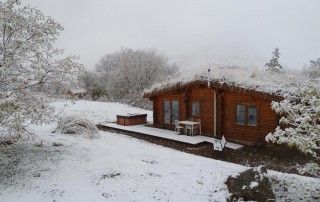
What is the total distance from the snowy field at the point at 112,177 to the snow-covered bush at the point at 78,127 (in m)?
1.68

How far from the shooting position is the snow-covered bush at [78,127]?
11.5m

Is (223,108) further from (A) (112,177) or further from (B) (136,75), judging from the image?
(B) (136,75)

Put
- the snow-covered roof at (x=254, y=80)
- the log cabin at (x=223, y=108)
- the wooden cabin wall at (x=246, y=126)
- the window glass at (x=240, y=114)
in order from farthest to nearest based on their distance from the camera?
the window glass at (x=240, y=114)
the log cabin at (x=223, y=108)
the wooden cabin wall at (x=246, y=126)
the snow-covered roof at (x=254, y=80)

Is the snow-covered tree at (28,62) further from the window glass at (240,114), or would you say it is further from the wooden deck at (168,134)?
the window glass at (240,114)

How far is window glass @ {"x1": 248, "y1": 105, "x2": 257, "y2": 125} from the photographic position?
12414 mm

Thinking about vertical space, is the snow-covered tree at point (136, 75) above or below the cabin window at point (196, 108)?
above

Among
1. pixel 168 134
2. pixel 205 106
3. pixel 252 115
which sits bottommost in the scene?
pixel 168 134

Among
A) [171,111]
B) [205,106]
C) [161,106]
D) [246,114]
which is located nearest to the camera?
[246,114]

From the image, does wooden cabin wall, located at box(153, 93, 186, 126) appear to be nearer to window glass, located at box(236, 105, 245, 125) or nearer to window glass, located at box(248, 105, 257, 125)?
window glass, located at box(236, 105, 245, 125)

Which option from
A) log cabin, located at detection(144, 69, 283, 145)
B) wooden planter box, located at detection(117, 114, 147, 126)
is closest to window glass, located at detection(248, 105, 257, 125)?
log cabin, located at detection(144, 69, 283, 145)

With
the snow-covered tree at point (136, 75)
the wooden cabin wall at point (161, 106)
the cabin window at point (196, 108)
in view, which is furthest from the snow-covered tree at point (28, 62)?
the snow-covered tree at point (136, 75)

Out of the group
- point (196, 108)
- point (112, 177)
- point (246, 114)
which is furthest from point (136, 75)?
point (112, 177)

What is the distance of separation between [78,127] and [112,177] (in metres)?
5.32

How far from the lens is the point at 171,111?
16.4 meters
